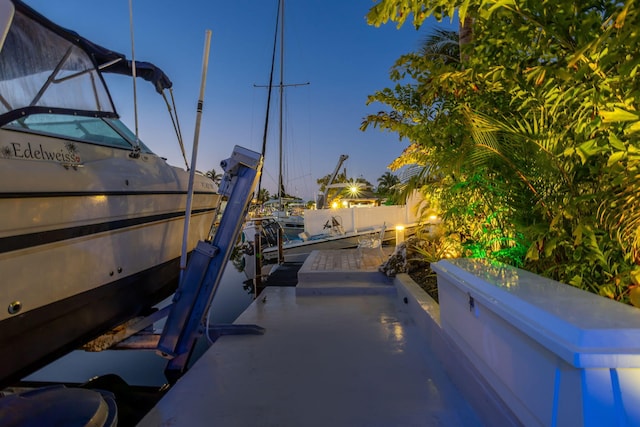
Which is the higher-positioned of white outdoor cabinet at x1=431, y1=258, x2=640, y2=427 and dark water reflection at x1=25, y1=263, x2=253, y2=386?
white outdoor cabinet at x1=431, y1=258, x2=640, y2=427

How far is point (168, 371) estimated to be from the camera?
3400mm

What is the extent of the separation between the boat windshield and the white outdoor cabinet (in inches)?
136

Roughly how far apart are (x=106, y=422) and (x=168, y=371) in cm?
142

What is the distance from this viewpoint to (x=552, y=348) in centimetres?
117

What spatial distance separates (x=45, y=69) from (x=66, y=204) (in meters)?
1.36

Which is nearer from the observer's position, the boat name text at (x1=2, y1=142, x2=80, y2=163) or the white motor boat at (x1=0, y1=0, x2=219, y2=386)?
the white motor boat at (x1=0, y1=0, x2=219, y2=386)

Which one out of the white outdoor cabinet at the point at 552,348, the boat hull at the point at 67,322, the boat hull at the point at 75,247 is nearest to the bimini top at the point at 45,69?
the boat hull at the point at 75,247

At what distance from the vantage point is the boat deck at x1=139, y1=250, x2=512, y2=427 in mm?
2264

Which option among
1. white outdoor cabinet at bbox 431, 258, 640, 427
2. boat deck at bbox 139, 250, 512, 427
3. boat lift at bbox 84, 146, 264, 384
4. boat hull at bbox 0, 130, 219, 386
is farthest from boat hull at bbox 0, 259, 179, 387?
white outdoor cabinet at bbox 431, 258, 640, 427

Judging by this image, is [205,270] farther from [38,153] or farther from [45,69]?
[45,69]

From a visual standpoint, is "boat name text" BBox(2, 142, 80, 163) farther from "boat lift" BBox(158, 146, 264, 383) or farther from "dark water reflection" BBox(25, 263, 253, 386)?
"dark water reflection" BBox(25, 263, 253, 386)

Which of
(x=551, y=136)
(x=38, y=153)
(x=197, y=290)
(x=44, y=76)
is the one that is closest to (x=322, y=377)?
(x=197, y=290)

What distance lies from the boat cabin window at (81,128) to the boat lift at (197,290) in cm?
124

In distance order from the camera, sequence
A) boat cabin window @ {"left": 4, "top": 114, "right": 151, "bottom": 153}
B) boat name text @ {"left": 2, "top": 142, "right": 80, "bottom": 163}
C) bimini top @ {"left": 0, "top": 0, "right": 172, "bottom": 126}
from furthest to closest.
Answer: boat cabin window @ {"left": 4, "top": 114, "right": 151, "bottom": 153}
bimini top @ {"left": 0, "top": 0, "right": 172, "bottom": 126}
boat name text @ {"left": 2, "top": 142, "right": 80, "bottom": 163}
